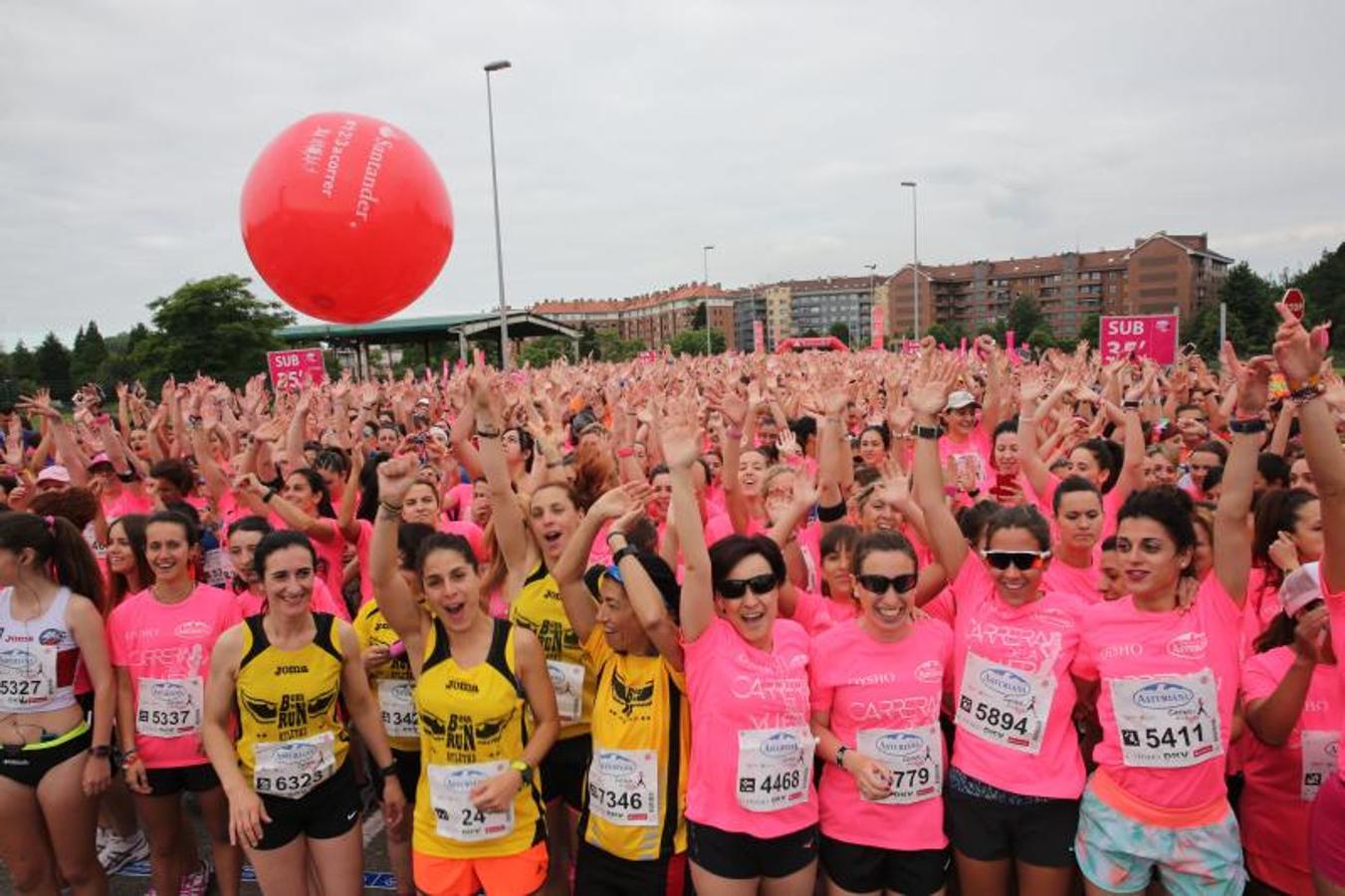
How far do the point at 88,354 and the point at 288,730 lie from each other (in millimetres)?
82323

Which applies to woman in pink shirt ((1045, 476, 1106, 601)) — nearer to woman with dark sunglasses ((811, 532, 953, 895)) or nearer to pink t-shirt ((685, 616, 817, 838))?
woman with dark sunglasses ((811, 532, 953, 895))

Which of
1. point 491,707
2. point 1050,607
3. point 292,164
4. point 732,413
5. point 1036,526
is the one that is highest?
point 292,164

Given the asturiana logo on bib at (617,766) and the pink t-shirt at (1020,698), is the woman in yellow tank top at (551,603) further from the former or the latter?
the pink t-shirt at (1020,698)

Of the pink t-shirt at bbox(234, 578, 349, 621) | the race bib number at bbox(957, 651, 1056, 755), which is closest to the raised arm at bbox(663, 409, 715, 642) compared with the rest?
the race bib number at bbox(957, 651, 1056, 755)

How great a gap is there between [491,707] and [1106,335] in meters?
11.4

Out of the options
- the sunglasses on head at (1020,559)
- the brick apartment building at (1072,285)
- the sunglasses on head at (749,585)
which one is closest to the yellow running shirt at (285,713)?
the sunglasses on head at (749,585)

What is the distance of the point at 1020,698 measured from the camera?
9.37 ft

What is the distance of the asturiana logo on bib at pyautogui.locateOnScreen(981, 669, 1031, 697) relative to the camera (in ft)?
9.39

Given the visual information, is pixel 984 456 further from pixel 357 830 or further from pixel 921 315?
pixel 921 315

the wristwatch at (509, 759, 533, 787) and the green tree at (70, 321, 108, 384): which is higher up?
the green tree at (70, 321, 108, 384)

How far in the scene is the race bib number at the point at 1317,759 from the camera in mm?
2798

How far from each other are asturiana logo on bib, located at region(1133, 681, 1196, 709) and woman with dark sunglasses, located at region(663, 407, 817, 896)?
1081mm

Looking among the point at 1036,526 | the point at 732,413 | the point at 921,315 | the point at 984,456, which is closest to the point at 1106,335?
the point at 984,456

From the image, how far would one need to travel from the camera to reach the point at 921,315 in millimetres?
123125
